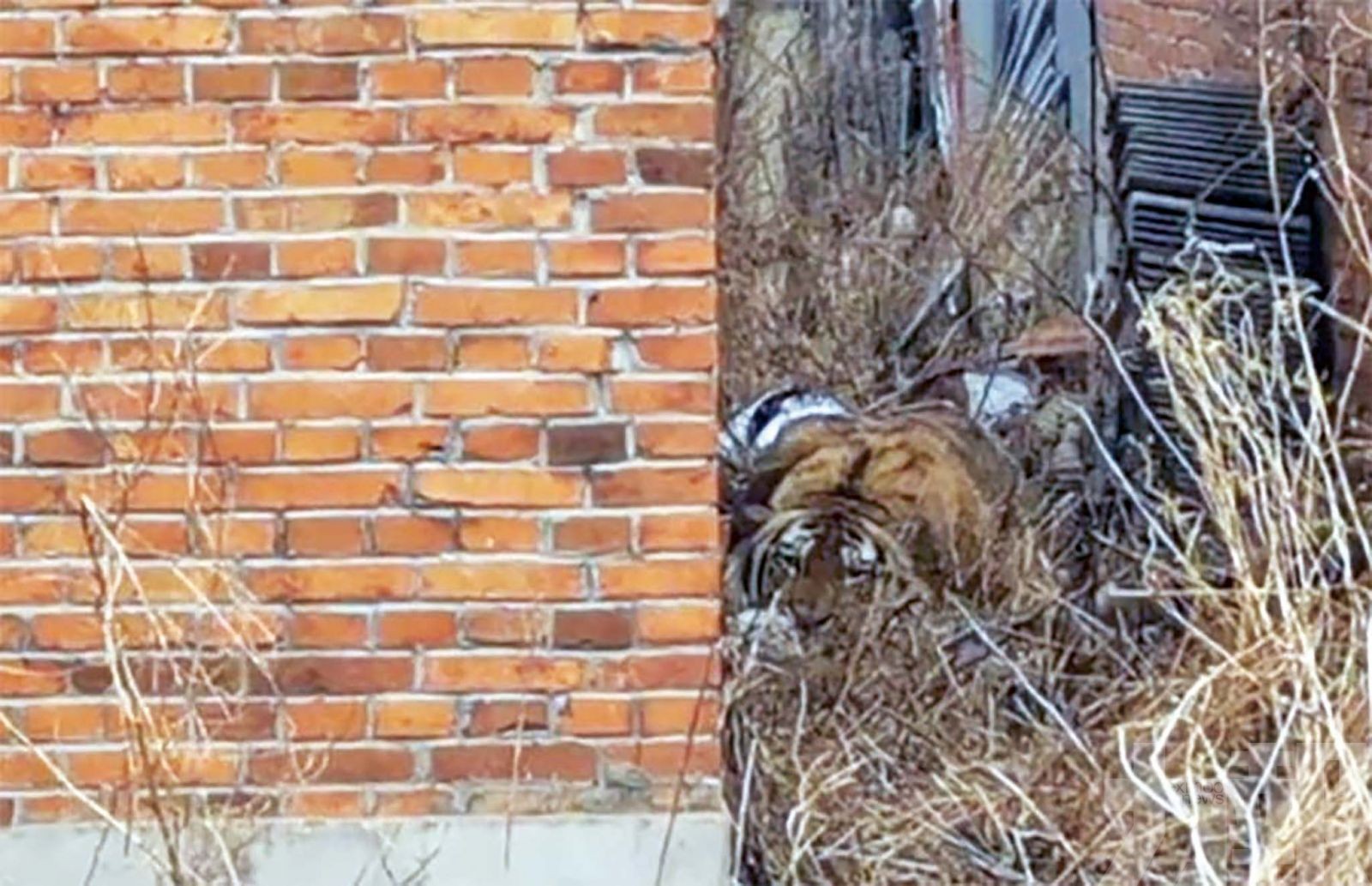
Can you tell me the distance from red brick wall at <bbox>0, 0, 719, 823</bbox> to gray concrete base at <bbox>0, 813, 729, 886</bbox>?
0.14 feet

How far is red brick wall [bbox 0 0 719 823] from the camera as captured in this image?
321 cm

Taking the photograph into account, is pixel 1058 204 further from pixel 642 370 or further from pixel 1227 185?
pixel 642 370

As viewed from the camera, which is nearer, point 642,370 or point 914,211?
point 642,370

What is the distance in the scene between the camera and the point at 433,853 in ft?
10.8

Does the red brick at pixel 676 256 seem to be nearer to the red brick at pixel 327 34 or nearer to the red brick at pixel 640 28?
the red brick at pixel 640 28

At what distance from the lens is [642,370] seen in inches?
128

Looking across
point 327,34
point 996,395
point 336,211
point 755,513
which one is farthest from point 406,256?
point 996,395

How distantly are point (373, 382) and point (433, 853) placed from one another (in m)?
0.75

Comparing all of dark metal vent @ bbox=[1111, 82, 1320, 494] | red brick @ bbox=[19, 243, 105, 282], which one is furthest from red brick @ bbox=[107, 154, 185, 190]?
dark metal vent @ bbox=[1111, 82, 1320, 494]

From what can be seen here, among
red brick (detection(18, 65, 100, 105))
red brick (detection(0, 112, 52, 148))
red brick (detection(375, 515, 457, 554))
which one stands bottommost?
red brick (detection(375, 515, 457, 554))

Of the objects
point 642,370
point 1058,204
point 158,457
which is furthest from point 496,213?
point 1058,204

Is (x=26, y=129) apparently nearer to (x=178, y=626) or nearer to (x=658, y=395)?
(x=178, y=626)

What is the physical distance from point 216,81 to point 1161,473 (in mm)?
3159

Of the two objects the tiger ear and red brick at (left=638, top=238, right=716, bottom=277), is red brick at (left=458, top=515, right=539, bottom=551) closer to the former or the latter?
red brick at (left=638, top=238, right=716, bottom=277)
